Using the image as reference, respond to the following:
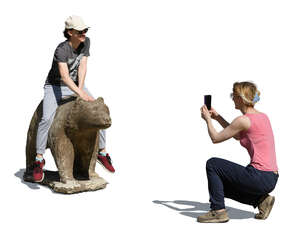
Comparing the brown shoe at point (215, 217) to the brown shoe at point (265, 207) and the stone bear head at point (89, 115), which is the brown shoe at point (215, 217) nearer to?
the brown shoe at point (265, 207)

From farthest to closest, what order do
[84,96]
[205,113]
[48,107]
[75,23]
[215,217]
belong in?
1. [48,107]
2. [75,23]
3. [84,96]
4. [205,113]
5. [215,217]

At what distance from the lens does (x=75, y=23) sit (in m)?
7.42

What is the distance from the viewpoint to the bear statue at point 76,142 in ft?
23.2

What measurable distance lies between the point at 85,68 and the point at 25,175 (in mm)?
1836

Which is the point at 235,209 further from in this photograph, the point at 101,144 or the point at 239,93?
the point at 101,144

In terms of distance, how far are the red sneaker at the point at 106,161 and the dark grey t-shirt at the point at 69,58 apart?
1.14m

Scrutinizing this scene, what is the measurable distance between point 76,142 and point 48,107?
63cm

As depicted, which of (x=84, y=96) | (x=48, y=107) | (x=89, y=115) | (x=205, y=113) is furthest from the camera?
(x=48, y=107)

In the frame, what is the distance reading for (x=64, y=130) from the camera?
7352 mm

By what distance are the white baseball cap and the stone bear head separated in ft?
3.21

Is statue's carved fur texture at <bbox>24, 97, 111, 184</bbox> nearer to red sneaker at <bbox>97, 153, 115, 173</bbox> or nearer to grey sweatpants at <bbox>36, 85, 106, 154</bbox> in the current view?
grey sweatpants at <bbox>36, 85, 106, 154</bbox>

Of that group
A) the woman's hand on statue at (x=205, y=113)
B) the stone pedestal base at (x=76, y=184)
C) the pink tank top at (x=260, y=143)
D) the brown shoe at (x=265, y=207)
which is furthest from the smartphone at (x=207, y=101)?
the stone pedestal base at (x=76, y=184)

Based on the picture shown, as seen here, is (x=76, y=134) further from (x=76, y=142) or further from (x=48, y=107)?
(x=48, y=107)

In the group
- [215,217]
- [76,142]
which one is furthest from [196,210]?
[76,142]
